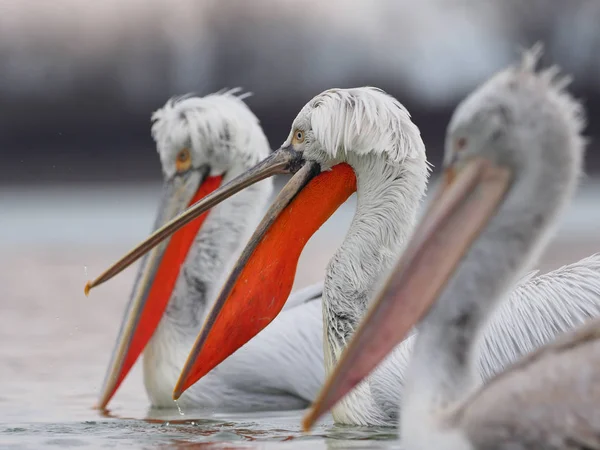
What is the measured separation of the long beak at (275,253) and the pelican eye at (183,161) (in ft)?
5.00

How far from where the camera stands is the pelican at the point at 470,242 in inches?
142

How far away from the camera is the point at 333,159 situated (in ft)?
18.5

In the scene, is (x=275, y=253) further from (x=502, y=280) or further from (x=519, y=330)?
(x=502, y=280)

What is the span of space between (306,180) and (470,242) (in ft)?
6.68

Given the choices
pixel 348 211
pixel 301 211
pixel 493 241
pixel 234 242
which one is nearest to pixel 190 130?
pixel 234 242

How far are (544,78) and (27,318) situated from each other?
6.97 m

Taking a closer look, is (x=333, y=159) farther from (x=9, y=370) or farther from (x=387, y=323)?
(x=9, y=370)

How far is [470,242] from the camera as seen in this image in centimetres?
364

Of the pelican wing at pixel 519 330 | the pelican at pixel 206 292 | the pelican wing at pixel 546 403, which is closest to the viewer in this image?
the pelican wing at pixel 546 403

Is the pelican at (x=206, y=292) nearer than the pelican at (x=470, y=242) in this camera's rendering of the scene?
No

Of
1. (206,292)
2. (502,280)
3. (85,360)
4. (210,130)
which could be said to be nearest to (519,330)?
(502,280)

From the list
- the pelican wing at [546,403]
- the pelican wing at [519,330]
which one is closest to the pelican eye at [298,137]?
the pelican wing at [519,330]

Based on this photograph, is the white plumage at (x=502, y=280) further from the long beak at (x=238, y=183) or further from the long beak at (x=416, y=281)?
the long beak at (x=238, y=183)

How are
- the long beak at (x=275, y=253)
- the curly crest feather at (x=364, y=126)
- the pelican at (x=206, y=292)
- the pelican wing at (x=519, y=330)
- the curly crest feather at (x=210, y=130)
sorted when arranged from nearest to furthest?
the pelican wing at (x=519, y=330) → the curly crest feather at (x=364, y=126) → the long beak at (x=275, y=253) → the pelican at (x=206, y=292) → the curly crest feather at (x=210, y=130)
